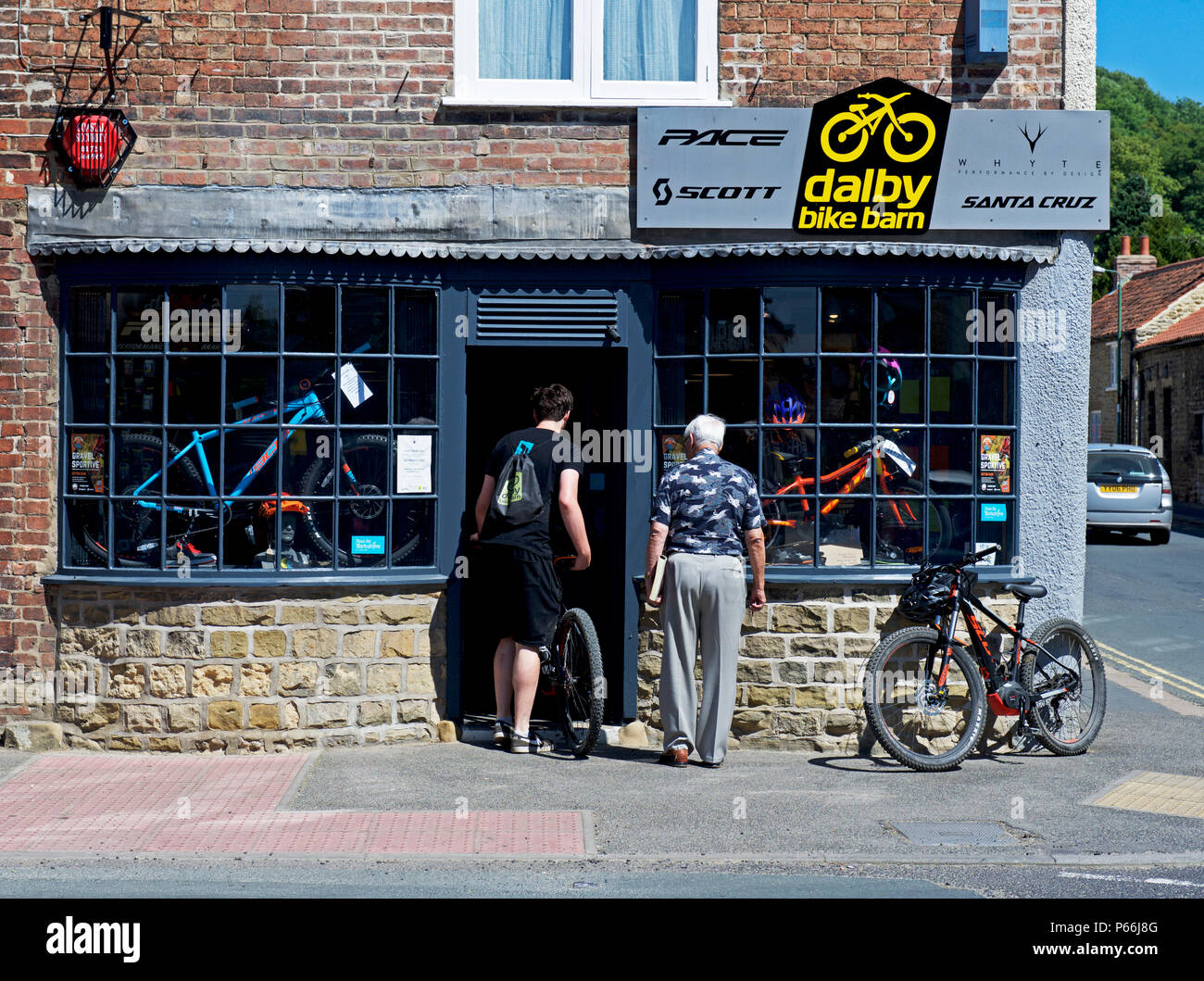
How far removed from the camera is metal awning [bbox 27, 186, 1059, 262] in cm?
838

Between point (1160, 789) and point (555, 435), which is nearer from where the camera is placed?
point (1160, 789)

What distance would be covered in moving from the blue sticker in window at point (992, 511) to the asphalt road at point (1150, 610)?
2.97m

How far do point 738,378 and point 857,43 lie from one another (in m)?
2.18

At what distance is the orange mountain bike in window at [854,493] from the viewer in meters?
8.55

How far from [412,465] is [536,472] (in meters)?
0.83

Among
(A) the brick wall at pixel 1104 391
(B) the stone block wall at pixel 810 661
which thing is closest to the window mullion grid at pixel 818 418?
(B) the stone block wall at pixel 810 661

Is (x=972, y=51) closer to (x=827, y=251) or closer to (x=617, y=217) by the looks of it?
(x=827, y=251)

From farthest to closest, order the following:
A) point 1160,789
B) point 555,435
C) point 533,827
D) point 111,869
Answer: point 555,435
point 1160,789
point 533,827
point 111,869

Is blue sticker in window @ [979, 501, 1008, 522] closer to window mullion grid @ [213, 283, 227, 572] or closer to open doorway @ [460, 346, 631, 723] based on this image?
open doorway @ [460, 346, 631, 723]

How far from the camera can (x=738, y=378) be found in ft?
28.2

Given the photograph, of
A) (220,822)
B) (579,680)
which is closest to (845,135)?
(579,680)

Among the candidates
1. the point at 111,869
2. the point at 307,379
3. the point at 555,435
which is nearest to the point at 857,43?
the point at 555,435

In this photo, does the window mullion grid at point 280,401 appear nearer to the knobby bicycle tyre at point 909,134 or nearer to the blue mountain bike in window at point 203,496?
the blue mountain bike in window at point 203,496

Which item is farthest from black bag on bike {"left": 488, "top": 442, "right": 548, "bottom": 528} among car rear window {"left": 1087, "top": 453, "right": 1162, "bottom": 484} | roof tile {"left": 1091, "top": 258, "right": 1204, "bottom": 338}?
roof tile {"left": 1091, "top": 258, "right": 1204, "bottom": 338}
